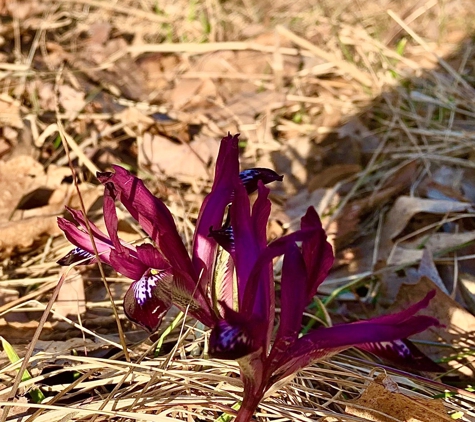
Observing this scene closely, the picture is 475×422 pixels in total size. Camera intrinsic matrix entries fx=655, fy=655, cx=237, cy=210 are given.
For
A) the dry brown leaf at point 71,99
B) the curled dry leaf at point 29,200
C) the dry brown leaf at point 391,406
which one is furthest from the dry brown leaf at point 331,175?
the dry brown leaf at point 391,406

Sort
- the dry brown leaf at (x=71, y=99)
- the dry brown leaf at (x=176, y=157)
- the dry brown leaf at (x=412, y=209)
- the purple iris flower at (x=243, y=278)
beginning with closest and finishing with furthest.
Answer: the purple iris flower at (x=243, y=278) < the dry brown leaf at (x=412, y=209) < the dry brown leaf at (x=176, y=157) < the dry brown leaf at (x=71, y=99)

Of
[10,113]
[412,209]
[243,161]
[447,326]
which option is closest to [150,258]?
[447,326]

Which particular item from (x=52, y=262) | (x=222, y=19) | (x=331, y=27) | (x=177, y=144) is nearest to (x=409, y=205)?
(x=177, y=144)

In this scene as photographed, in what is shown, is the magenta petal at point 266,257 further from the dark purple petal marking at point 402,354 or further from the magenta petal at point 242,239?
the dark purple petal marking at point 402,354

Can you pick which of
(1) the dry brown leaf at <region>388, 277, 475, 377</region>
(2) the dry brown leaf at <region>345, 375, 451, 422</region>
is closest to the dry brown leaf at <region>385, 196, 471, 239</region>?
(1) the dry brown leaf at <region>388, 277, 475, 377</region>

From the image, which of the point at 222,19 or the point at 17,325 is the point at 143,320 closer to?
the point at 17,325

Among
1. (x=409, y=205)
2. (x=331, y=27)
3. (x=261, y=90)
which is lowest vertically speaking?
(x=409, y=205)

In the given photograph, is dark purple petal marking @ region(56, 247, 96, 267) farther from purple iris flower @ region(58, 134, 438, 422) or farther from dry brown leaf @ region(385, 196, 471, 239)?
dry brown leaf @ region(385, 196, 471, 239)

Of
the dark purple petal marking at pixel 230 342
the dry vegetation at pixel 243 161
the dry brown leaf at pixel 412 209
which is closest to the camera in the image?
the dark purple petal marking at pixel 230 342
